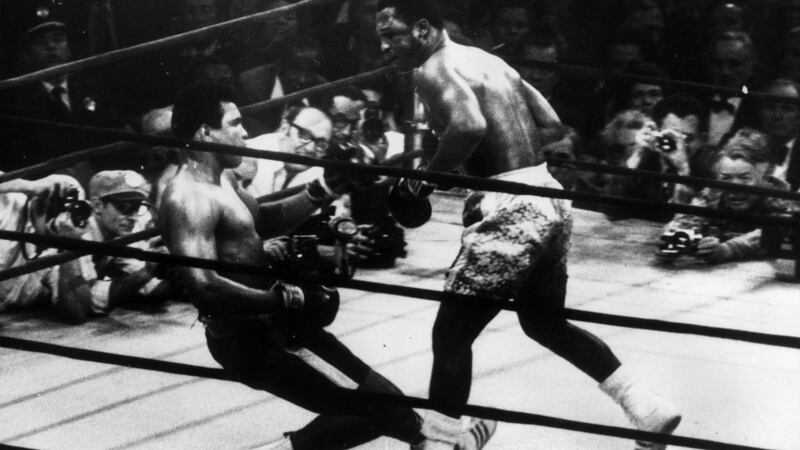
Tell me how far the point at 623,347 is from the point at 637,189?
39.2 inches

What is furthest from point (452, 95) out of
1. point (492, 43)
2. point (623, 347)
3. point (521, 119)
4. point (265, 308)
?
point (492, 43)

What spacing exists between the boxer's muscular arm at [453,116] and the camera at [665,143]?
4.80ft

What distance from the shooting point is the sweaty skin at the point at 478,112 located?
2689 mm

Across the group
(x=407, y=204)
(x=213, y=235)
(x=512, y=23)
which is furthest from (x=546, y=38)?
(x=213, y=235)

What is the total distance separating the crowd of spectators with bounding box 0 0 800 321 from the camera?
3.82m

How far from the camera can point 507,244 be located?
8.70 ft

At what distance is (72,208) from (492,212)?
1.51 m

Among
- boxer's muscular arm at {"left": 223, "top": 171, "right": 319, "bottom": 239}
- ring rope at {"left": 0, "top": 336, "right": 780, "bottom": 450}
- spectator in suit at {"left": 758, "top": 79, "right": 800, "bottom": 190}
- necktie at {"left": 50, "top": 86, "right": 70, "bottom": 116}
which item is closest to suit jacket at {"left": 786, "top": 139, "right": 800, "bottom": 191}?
spectator in suit at {"left": 758, "top": 79, "right": 800, "bottom": 190}

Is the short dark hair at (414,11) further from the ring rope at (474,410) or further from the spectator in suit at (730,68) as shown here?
the spectator in suit at (730,68)

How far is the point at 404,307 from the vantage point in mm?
3621

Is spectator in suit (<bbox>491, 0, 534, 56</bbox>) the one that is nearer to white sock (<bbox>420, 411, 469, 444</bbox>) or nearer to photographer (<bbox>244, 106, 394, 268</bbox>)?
photographer (<bbox>244, 106, 394, 268</bbox>)

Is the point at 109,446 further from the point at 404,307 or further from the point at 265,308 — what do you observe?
the point at 404,307

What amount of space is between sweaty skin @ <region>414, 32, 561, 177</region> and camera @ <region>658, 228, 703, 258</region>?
123 centimetres

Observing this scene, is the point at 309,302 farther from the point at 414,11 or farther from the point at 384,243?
the point at 384,243
